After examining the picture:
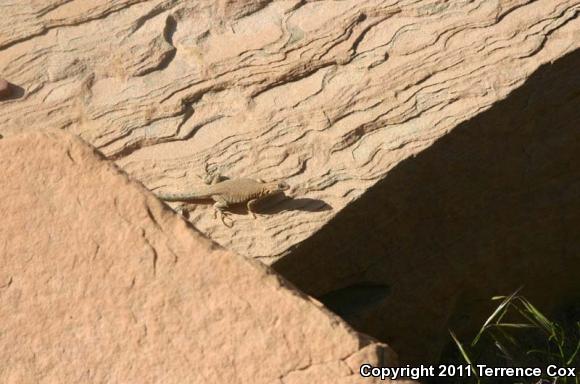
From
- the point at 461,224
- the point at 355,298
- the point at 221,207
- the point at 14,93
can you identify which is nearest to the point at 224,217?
the point at 221,207

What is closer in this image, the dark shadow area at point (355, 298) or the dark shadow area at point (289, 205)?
the dark shadow area at point (289, 205)

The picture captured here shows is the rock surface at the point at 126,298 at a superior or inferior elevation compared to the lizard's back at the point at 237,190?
superior

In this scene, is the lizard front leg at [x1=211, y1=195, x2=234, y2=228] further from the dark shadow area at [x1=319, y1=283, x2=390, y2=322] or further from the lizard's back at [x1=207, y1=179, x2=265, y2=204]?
the dark shadow area at [x1=319, y1=283, x2=390, y2=322]

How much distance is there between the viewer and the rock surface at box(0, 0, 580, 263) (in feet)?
12.3

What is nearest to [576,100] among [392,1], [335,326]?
[392,1]

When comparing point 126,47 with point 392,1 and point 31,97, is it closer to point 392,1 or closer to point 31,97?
point 31,97

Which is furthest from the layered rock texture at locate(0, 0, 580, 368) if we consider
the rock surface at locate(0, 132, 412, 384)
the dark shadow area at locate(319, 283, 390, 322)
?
the rock surface at locate(0, 132, 412, 384)

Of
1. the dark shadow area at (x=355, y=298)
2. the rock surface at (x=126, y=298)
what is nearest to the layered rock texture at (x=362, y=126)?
the dark shadow area at (x=355, y=298)

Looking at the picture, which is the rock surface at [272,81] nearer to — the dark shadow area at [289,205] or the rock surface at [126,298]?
the dark shadow area at [289,205]

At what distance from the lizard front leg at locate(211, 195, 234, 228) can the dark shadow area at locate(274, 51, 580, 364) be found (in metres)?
0.37

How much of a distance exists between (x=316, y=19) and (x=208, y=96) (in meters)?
0.63

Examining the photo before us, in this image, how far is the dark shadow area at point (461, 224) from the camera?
3670mm

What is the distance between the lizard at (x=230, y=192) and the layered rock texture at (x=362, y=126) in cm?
6

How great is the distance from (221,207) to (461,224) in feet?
3.30
